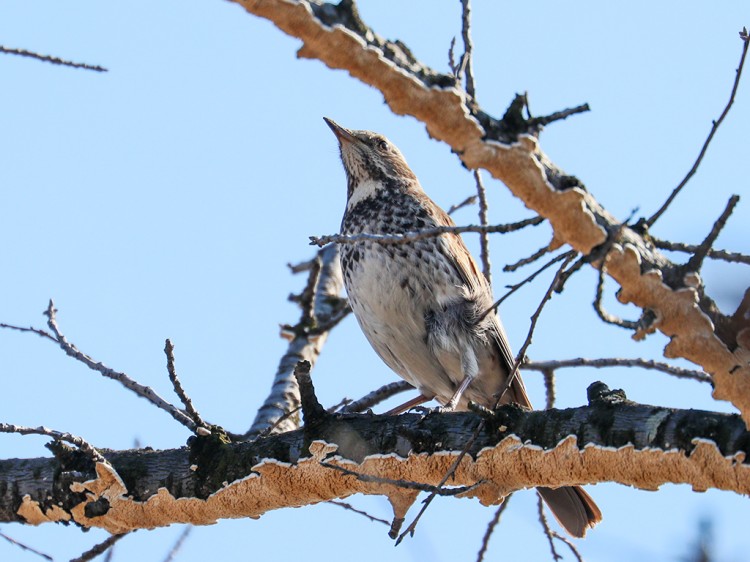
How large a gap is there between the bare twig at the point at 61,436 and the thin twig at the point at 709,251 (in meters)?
2.26

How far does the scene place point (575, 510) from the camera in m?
4.78

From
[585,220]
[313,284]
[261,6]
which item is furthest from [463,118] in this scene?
[313,284]

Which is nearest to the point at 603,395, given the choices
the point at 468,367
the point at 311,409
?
the point at 311,409

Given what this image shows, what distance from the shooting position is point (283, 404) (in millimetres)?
5996

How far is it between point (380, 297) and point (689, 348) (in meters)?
2.44

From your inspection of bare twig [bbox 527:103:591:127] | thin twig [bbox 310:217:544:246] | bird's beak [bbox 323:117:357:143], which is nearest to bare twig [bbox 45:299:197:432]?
thin twig [bbox 310:217:544:246]

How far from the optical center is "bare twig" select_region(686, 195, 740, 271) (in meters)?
2.59

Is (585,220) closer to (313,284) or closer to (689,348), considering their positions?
(689,348)

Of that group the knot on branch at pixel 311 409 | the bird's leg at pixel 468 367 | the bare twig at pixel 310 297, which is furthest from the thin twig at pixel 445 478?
the bare twig at pixel 310 297

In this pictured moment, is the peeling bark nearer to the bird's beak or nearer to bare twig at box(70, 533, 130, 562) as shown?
bare twig at box(70, 533, 130, 562)

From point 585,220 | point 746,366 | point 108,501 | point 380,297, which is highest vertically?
point 380,297

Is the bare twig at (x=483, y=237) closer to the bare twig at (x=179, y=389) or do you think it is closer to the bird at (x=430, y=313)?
the bird at (x=430, y=313)

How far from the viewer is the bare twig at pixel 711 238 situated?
2.59m

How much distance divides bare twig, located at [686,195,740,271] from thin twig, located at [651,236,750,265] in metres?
0.02
